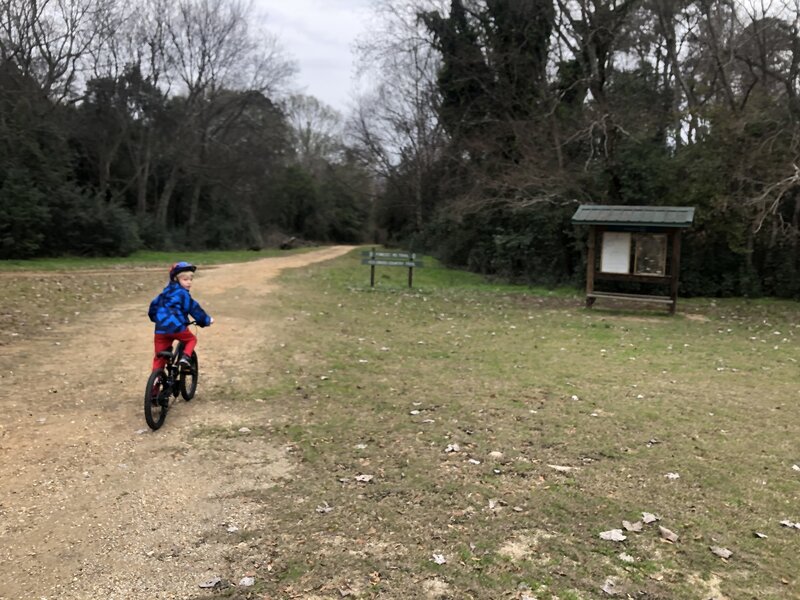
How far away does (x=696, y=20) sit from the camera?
2188cm

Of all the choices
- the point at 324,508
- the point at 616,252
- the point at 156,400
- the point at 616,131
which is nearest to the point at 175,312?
the point at 156,400

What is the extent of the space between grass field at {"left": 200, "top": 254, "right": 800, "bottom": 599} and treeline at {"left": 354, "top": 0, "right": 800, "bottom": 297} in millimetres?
8532

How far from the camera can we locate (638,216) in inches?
570

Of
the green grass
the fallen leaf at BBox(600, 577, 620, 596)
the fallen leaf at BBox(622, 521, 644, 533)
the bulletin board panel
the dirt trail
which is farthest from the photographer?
the green grass

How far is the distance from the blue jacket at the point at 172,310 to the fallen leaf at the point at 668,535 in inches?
174

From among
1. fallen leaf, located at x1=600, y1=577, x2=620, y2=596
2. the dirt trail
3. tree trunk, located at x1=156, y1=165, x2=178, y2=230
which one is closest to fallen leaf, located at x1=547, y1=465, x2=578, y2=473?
fallen leaf, located at x1=600, y1=577, x2=620, y2=596

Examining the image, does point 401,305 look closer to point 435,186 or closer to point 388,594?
point 388,594

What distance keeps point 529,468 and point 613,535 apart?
1.10 meters

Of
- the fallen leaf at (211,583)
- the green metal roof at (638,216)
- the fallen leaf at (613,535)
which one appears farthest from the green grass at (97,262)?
the fallen leaf at (613,535)

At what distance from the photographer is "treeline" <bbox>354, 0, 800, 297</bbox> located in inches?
669

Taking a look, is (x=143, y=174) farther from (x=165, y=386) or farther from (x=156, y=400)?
(x=156, y=400)

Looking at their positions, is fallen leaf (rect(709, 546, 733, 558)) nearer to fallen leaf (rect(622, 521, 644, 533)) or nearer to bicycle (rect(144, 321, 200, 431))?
fallen leaf (rect(622, 521, 644, 533))

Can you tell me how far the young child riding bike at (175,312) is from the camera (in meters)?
5.94

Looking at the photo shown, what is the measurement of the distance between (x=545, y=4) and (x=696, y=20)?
18.5 ft
